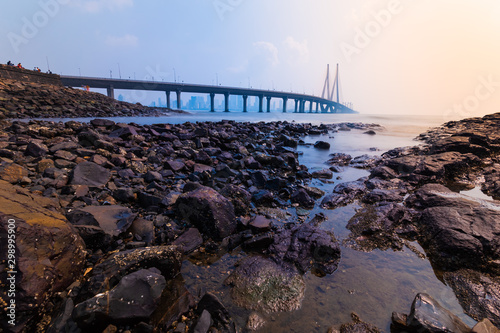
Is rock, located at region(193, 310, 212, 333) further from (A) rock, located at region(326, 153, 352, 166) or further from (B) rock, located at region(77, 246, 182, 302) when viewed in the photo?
(A) rock, located at region(326, 153, 352, 166)

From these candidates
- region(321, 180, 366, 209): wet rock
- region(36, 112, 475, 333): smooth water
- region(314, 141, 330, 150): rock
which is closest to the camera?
region(36, 112, 475, 333): smooth water

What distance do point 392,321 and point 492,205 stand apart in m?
4.24

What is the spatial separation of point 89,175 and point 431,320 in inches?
258

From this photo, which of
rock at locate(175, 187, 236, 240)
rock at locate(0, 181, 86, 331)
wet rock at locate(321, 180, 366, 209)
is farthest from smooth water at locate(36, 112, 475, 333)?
wet rock at locate(321, 180, 366, 209)

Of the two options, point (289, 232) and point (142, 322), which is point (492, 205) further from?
point (142, 322)

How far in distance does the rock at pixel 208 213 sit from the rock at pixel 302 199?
218cm

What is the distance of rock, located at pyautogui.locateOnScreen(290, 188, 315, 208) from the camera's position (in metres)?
5.58

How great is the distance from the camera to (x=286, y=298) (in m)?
2.74

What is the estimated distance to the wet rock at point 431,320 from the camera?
2.12 meters

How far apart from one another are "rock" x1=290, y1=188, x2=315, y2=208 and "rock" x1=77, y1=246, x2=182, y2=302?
11.5 feet

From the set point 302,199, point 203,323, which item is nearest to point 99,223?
point 203,323

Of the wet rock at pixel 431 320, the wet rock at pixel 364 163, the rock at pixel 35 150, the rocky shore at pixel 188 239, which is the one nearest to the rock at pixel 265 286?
the rocky shore at pixel 188 239

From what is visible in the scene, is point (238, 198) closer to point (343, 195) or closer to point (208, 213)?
point (208, 213)

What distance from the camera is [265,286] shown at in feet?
9.46
